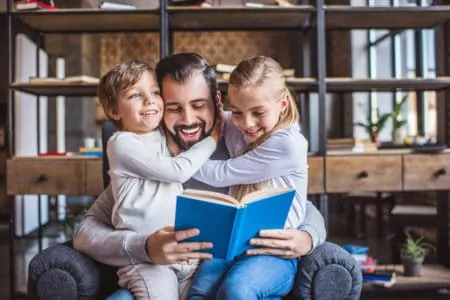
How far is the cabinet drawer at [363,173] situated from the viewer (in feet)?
10.5

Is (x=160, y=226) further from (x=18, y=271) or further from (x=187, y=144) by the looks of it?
(x=18, y=271)

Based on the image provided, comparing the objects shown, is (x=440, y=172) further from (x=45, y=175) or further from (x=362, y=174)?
(x=45, y=175)

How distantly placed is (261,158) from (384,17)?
2.17 metres

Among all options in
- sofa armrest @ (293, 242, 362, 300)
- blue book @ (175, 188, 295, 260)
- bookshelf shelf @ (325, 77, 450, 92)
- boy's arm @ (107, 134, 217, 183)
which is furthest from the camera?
bookshelf shelf @ (325, 77, 450, 92)

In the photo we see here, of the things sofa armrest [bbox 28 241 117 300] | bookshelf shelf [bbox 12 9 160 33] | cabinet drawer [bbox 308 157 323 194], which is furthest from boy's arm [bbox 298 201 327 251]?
bookshelf shelf [bbox 12 9 160 33]

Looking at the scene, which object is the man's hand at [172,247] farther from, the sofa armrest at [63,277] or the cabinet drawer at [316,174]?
the cabinet drawer at [316,174]

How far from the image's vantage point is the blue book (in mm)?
1401

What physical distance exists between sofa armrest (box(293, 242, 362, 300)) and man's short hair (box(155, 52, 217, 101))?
58 centimetres

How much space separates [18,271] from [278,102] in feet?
10.6

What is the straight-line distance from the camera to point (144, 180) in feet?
5.47

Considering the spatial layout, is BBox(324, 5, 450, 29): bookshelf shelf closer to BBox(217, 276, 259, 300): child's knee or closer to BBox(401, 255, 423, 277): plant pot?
BBox(401, 255, 423, 277): plant pot

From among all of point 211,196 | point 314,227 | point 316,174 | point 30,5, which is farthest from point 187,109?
point 30,5

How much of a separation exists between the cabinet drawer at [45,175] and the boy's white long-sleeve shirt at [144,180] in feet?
5.27

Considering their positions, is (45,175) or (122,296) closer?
(122,296)
